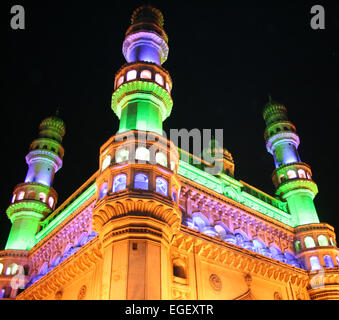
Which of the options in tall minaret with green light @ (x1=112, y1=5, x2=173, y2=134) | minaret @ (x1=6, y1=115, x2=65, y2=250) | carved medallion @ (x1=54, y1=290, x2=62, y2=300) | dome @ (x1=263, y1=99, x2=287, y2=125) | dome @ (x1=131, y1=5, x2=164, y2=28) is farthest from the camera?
dome @ (x1=263, y1=99, x2=287, y2=125)

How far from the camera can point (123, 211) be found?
59.1ft

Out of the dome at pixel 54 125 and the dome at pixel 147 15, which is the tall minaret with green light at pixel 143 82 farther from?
the dome at pixel 54 125

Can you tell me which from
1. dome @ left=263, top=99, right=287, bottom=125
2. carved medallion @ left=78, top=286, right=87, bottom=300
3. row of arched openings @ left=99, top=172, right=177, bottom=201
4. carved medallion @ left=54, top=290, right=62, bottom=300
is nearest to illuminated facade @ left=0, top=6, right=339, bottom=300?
row of arched openings @ left=99, top=172, right=177, bottom=201

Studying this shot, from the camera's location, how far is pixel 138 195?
17.9 metres

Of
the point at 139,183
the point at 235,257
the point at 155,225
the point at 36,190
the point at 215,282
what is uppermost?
the point at 36,190

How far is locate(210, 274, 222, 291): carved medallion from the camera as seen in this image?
21188 mm

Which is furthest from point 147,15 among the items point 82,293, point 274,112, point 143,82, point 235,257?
point 82,293

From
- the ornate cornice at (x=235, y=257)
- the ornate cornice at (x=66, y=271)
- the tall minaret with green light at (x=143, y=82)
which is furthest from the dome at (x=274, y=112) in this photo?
the ornate cornice at (x=66, y=271)

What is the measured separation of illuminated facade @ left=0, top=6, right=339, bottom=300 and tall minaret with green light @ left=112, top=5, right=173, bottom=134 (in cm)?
8

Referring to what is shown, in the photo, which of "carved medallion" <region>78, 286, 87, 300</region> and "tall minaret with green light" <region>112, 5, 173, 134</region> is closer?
"carved medallion" <region>78, 286, 87, 300</region>

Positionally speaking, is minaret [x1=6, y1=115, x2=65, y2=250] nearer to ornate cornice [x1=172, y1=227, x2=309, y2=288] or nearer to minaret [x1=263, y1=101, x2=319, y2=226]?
ornate cornice [x1=172, y1=227, x2=309, y2=288]

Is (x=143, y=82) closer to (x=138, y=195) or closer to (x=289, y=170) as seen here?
(x=138, y=195)

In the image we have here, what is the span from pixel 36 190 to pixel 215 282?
1779 cm
